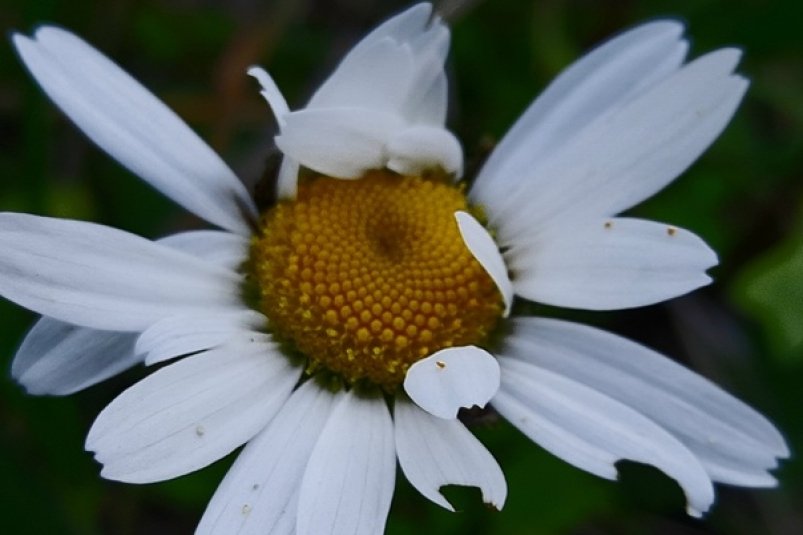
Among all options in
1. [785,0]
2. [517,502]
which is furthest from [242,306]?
[785,0]

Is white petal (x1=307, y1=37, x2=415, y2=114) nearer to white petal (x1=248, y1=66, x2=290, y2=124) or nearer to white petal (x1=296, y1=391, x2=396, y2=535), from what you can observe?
white petal (x1=248, y1=66, x2=290, y2=124)

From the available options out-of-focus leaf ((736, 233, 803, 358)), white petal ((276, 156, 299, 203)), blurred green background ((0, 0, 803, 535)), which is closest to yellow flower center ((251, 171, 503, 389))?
white petal ((276, 156, 299, 203))

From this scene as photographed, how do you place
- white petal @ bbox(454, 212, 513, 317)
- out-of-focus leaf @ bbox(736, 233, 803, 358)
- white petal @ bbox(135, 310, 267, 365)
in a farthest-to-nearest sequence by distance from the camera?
out-of-focus leaf @ bbox(736, 233, 803, 358), white petal @ bbox(454, 212, 513, 317), white petal @ bbox(135, 310, 267, 365)

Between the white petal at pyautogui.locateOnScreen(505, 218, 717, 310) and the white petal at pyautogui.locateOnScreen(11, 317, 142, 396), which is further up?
the white petal at pyautogui.locateOnScreen(505, 218, 717, 310)

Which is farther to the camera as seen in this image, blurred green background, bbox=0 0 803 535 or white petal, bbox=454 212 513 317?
blurred green background, bbox=0 0 803 535

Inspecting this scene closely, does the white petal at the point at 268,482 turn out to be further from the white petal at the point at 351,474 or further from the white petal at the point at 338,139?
the white petal at the point at 338,139

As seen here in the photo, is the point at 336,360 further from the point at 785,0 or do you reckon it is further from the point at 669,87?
the point at 785,0

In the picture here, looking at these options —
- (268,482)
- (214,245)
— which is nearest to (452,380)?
(268,482)

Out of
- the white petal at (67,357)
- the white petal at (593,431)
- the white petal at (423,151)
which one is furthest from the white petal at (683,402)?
the white petal at (67,357)

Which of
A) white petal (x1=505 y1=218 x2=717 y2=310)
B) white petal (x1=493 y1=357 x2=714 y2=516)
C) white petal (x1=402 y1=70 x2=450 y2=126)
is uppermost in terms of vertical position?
white petal (x1=402 y1=70 x2=450 y2=126)
